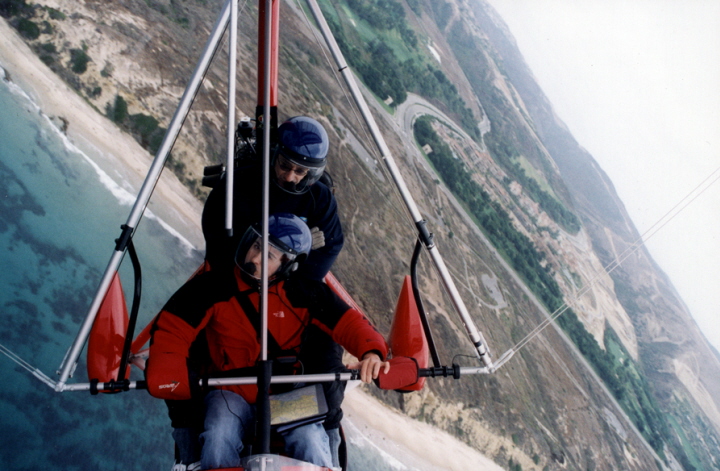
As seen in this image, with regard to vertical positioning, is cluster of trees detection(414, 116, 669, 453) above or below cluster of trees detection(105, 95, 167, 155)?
below

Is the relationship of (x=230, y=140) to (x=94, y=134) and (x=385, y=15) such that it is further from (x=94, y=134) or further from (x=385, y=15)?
(x=385, y=15)

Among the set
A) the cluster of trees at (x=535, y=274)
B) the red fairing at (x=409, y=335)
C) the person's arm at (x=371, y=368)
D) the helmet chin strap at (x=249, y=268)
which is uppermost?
the person's arm at (x=371, y=368)

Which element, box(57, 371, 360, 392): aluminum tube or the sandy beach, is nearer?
box(57, 371, 360, 392): aluminum tube

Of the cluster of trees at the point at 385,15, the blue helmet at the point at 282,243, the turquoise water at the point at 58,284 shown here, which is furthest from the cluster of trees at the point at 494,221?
the blue helmet at the point at 282,243

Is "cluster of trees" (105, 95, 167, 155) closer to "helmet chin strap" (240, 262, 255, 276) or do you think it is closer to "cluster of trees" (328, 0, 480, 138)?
"helmet chin strap" (240, 262, 255, 276)

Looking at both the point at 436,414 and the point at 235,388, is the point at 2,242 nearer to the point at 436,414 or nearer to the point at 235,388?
the point at 235,388

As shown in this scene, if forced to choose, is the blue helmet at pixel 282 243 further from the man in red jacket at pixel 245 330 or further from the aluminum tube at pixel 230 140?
the aluminum tube at pixel 230 140

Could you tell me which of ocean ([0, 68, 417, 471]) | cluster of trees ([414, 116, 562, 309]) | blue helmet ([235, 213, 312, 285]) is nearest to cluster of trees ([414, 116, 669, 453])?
cluster of trees ([414, 116, 562, 309])
